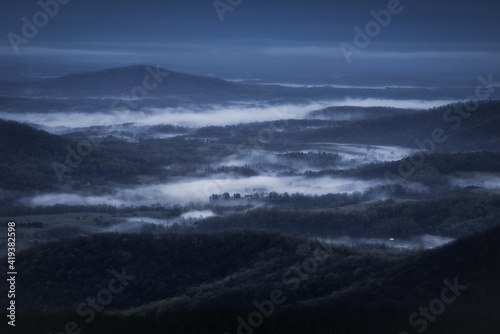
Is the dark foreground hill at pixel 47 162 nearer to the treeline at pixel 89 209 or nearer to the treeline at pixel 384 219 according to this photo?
the treeline at pixel 89 209

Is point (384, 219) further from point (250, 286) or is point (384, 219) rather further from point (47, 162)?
point (47, 162)

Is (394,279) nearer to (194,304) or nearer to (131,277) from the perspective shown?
(194,304)

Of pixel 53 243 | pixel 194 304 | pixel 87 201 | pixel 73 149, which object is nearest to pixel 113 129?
pixel 73 149

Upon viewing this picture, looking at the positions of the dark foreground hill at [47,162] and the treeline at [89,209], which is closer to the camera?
the treeline at [89,209]

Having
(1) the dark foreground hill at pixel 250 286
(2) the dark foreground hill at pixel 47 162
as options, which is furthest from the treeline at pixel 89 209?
(1) the dark foreground hill at pixel 250 286

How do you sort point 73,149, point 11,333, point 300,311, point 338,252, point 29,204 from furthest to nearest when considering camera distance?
1. point 73,149
2. point 29,204
3. point 338,252
4. point 300,311
5. point 11,333

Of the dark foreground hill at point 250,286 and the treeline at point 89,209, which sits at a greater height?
the dark foreground hill at point 250,286

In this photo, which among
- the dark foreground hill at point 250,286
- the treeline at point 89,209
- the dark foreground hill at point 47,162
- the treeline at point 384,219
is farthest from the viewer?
Answer: the dark foreground hill at point 47,162

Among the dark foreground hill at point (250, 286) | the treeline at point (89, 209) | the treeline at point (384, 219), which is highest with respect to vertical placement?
the dark foreground hill at point (250, 286)

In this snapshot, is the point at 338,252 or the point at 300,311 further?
the point at 338,252
